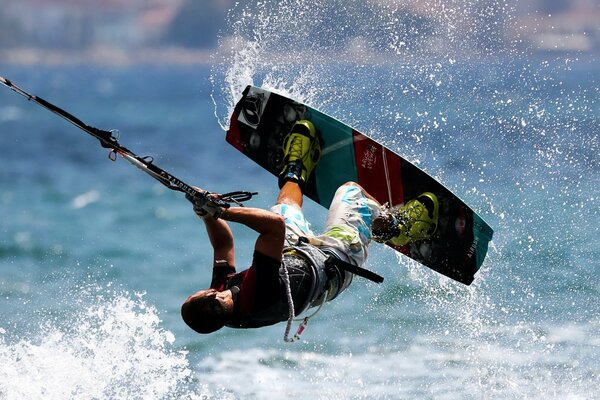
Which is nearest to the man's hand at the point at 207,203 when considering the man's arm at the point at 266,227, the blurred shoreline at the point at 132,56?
the man's arm at the point at 266,227

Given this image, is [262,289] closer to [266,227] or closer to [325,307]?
[266,227]

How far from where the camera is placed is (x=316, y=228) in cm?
984

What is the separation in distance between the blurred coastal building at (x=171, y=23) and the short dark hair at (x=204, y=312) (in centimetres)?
998

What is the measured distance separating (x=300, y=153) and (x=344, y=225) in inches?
37.5

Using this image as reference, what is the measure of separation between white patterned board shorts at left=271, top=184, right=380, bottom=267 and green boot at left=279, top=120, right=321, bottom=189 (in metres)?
0.43

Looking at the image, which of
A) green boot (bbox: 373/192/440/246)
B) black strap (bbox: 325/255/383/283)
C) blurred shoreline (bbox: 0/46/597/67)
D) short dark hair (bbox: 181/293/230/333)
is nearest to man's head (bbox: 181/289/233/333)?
short dark hair (bbox: 181/293/230/333)

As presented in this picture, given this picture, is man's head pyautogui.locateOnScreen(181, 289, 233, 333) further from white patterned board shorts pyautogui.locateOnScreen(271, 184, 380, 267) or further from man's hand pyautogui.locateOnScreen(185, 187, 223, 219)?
white patterned board shorts pyautogui.locateOnScreen(271, 184, 380, 267)

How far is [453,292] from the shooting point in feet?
27.3

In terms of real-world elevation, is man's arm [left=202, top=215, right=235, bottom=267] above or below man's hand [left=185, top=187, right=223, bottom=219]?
above

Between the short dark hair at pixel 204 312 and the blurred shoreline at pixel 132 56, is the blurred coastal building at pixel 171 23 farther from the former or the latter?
Result: the short dark hair at pixel 204 312

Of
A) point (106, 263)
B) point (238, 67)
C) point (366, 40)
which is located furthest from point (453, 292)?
point (366, 40)

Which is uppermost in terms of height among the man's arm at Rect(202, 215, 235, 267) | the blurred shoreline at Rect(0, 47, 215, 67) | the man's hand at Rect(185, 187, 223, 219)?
the blurred shoreline at Rect(0, 47, 215, 67)

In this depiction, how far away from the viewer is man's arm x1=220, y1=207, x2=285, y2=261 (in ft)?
16.0

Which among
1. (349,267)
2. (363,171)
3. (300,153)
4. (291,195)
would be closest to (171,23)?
(363,171)
